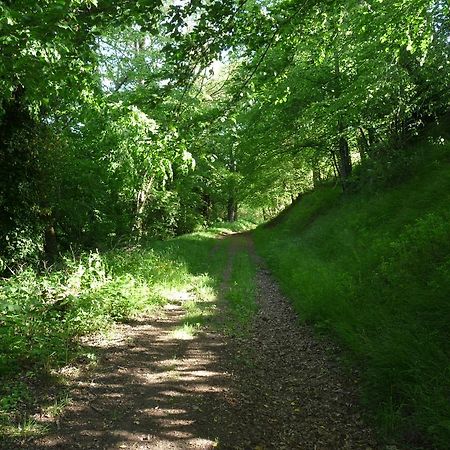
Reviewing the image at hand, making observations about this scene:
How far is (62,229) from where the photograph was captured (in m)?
14.4

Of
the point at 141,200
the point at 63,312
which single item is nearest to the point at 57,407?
the point at 63,312

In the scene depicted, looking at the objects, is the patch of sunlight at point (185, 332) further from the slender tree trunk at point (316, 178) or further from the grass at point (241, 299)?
the slender tree trunk at point (316, 178)

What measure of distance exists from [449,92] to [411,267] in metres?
7.97

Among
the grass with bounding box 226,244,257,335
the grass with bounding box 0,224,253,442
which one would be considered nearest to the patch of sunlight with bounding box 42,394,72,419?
the grass with bounding box 0,224,253,442

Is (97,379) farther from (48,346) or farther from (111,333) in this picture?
(111,333)

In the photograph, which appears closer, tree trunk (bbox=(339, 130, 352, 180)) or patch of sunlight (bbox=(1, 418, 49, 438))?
patch of sunlight (bbox=(1, 418, 49, 438))

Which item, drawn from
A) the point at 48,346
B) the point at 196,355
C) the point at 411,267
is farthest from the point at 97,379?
the point at 411,267

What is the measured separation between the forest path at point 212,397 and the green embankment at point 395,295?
1.34ft

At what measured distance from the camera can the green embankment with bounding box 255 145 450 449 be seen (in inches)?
151

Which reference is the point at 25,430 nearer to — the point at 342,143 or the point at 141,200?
the point at 342,143

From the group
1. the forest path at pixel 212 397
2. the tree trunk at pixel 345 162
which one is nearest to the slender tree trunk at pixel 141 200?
the tree trunk at pixel 345 162

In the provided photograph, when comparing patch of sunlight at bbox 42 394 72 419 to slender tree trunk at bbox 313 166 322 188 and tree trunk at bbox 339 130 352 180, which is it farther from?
slender tree trunk at bbox 313 166 322 188

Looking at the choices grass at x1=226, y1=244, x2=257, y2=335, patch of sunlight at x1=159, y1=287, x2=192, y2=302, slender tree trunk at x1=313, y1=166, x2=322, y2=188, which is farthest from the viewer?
slender tree trunk at x1=313, y1=166, x2=322, y2=188

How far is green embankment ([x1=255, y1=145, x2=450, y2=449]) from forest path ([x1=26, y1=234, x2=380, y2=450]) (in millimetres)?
407
